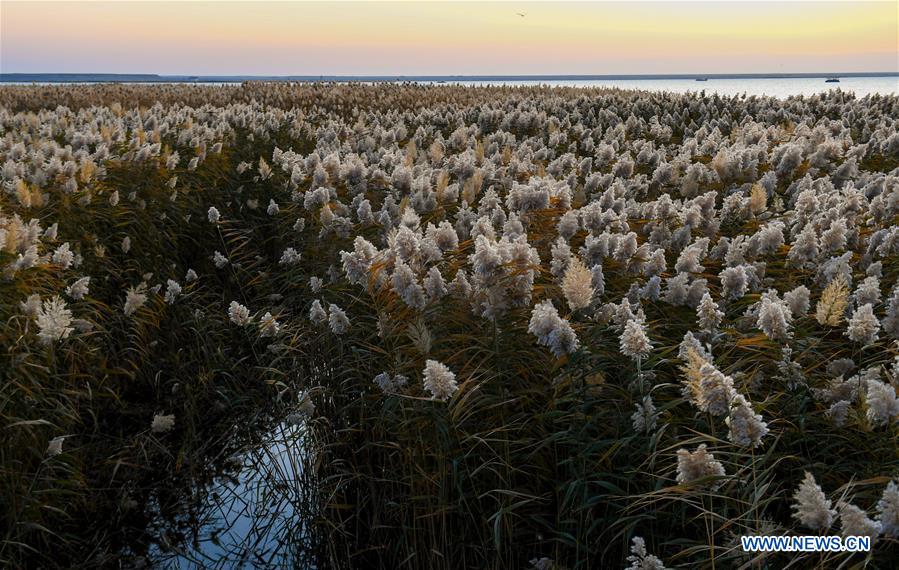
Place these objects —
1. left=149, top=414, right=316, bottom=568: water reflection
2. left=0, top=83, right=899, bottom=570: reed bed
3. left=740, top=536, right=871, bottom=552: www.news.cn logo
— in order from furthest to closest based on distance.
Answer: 1. left=149, top=414, right=316, bottom=568: water reflection
2. left=0, top=83, right=899, bottom=570: reed bed
3. left=740, top=536, right=871, bottom=552: www.news.cn logo

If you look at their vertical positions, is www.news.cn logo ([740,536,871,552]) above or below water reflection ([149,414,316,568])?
above

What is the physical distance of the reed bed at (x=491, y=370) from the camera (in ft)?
10.4

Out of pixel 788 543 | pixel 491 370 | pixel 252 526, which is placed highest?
pixel 491 370

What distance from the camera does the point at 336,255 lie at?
6578 mm

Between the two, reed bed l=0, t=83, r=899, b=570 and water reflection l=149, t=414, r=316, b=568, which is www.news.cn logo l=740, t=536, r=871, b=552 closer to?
reed bed l=0, t=83, r=899, b=570

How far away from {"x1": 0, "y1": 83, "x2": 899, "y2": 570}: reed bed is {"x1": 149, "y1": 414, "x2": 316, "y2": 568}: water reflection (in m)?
0.08

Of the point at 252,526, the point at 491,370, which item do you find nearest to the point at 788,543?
the point at 491,370

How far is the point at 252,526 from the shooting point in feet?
17.0

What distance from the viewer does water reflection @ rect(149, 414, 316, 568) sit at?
16.1 ft

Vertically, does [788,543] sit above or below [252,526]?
above

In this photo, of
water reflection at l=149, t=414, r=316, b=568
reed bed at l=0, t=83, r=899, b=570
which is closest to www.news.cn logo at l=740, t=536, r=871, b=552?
reed bed at l=0, t=83, r=899, b=570

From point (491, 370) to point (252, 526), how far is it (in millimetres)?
2421

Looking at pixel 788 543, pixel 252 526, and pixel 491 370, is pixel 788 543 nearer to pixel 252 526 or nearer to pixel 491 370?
pixel 491 370

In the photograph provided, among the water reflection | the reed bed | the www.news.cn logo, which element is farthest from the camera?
the water reflection
